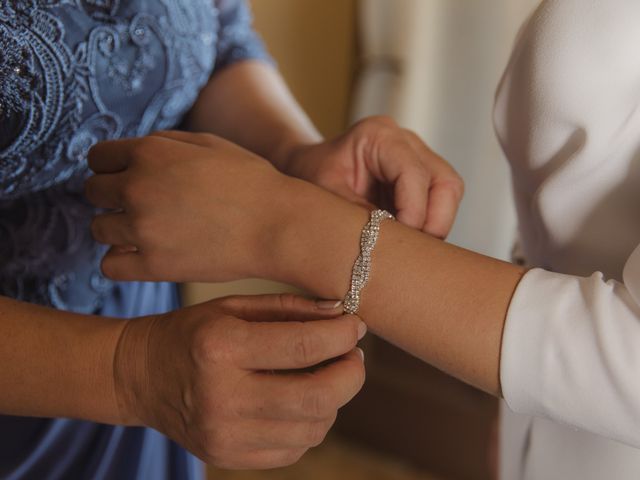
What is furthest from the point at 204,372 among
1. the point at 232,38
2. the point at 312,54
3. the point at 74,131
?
the point at 312,54

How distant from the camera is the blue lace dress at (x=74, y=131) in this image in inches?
27.4

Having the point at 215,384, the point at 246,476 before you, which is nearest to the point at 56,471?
the point at 215,384

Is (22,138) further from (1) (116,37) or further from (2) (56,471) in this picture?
(2) (56,471)

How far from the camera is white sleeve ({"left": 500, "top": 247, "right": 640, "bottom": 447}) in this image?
52 centimetres

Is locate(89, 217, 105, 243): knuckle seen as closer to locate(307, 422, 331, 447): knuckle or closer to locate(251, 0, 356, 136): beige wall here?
locate(307, 422, 331, 447): knuckle

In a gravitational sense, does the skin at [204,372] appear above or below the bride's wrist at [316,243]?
below

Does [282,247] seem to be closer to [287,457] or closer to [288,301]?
[288,301]

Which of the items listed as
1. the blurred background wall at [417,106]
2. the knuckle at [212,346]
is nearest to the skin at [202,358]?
the knuckle at [212,346]

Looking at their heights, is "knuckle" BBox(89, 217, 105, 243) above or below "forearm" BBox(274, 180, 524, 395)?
below

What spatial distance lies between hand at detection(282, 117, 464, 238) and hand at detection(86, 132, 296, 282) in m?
0.14

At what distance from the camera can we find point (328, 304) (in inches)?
23.9

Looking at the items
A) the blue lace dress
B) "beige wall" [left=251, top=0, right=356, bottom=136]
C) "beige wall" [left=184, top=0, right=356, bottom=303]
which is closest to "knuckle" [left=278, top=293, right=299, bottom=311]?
the blue lace dress

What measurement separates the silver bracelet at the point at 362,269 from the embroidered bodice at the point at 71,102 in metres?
0.34

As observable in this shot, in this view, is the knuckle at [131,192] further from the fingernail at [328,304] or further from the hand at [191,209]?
the fingernail at [328,304]
